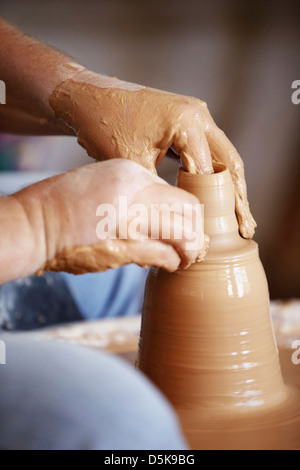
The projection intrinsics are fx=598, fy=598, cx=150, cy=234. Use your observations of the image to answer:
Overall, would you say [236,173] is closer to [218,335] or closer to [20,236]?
[218,335]

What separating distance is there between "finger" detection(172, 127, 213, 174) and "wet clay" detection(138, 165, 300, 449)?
0.02m

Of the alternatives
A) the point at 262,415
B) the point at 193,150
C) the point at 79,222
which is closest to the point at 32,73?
the point at 193,150

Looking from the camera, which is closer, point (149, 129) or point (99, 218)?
A: point (99, 218)

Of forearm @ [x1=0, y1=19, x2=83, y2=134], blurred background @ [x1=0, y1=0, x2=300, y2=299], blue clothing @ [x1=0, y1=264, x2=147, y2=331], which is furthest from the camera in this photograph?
blurred background @ [x1=0, y1=0, x2=300, y2=299]

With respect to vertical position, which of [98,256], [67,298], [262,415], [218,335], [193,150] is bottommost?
[67,298]

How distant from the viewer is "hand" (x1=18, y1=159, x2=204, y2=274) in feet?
2.69

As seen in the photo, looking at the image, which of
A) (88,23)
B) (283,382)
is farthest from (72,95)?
(88,23)

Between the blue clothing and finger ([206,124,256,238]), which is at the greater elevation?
finger ([206,124,256,238])

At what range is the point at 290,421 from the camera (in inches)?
40.5

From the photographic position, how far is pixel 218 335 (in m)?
1.03

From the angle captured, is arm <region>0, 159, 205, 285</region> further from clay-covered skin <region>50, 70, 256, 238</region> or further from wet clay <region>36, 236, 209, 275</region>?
clay-covered skin <region>50, 70, 256, 238</region>

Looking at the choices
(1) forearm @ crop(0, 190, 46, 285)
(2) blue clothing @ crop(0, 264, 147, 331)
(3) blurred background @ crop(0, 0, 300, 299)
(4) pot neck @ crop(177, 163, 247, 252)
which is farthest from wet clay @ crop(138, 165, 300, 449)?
(3) blurred background @ crop(0, 0, 300, 299)

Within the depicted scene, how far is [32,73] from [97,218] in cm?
59

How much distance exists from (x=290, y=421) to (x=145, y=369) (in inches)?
10.7
